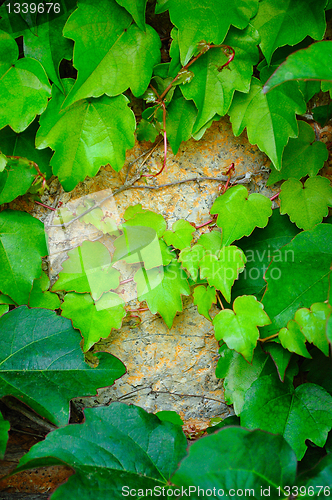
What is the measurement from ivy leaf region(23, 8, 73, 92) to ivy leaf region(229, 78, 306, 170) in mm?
492

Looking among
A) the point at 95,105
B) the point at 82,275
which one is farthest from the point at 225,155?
the point at 82,275

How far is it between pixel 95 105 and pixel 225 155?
0.42 m

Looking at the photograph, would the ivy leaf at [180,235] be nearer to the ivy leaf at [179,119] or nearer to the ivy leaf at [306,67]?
the ivy leaf at [179,119]

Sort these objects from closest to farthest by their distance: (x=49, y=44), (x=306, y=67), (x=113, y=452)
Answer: (x=306, y=67), (x=113, y=452), (x=49, y=44)

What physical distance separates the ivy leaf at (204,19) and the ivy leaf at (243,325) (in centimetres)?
66

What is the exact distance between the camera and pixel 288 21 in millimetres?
865

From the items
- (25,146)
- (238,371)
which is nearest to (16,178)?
(25,146)

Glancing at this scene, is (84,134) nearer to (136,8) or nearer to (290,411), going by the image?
(136,8)

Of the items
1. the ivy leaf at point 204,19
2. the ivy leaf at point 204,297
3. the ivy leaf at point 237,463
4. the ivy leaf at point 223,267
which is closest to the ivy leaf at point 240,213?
the ivy leaf at point 223,267

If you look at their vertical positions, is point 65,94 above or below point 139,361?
above

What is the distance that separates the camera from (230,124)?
1.03m

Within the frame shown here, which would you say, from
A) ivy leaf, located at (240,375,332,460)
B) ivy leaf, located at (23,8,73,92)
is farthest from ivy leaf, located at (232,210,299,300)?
ivy leaf, located at (23,8,73,92)

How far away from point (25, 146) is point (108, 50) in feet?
1.19

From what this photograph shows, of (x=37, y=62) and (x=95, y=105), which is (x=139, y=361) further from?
(x=37, y=62)
